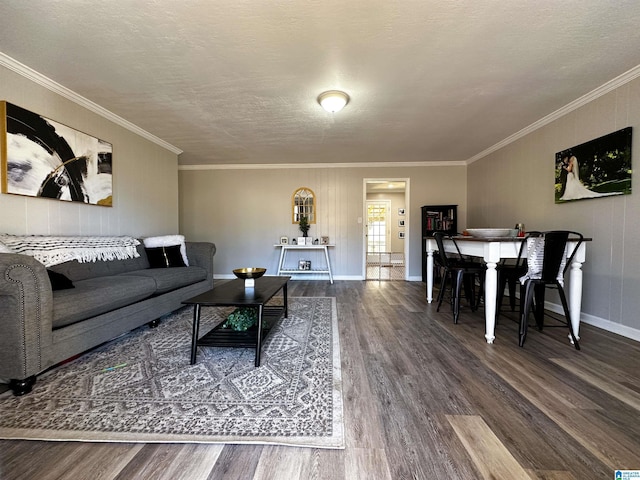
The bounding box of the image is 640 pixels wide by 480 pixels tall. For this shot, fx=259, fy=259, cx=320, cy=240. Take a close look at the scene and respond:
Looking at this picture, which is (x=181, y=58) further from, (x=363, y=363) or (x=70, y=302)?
(x=363, y=363)

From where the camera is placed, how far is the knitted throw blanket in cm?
198

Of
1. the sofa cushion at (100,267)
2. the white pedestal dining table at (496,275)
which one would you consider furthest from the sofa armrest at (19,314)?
the white pedestal dining table at (496,275)

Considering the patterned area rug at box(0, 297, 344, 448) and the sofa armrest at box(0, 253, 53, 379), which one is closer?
the patterned area rug at box(0, 297, 344, 448)

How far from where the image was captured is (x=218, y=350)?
78.3 inches

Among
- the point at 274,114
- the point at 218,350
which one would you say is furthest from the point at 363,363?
the point at 274,114

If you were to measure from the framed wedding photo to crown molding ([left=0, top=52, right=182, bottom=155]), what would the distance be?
5081 mm

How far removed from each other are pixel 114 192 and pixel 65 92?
41.9 inches

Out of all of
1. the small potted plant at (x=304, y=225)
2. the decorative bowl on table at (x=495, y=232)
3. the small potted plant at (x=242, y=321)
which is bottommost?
the small potted plant at (x=242, y=321)

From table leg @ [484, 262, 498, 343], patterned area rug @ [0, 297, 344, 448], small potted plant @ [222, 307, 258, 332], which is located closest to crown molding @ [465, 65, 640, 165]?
table leg @ [484, 262, 498, 343]

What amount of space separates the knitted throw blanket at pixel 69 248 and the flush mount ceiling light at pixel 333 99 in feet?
8.71

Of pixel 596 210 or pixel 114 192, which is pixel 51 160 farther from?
pixel 596 210

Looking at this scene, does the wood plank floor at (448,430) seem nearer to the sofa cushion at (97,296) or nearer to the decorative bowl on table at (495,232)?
the sofa cushion at (97,296)

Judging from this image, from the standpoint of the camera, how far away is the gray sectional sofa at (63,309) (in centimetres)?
141

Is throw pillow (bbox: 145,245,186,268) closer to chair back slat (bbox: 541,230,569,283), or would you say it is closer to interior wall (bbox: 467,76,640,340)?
chair back slat (bbox: 541,230,569,283)
